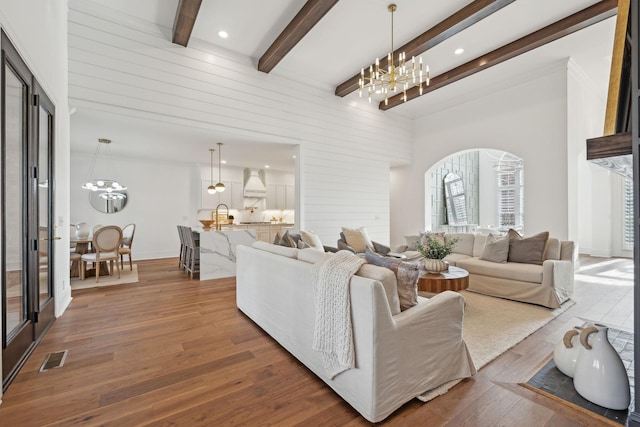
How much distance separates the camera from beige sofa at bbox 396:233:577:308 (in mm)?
3468

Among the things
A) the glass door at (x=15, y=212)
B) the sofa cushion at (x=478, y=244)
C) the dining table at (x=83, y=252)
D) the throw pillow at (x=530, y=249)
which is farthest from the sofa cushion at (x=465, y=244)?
the dining table at (x=83, y=252)

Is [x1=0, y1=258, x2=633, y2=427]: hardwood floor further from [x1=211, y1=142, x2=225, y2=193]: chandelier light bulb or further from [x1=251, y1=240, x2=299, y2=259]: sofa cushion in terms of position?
[x1=211, y1=142, x2=225, y2=193]: chandelier light bulb

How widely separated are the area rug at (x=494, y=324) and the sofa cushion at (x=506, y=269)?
33cm

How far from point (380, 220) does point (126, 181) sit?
6815mm

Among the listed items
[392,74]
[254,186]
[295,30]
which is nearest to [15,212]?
[295,30]

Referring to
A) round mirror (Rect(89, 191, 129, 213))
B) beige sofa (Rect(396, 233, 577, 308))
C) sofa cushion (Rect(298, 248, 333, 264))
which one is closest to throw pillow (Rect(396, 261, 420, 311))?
sofa cushion (Rect(298, 248, 333, 264))

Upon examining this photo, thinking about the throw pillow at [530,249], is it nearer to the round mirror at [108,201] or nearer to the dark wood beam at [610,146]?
the dark wood beam at [610,146]

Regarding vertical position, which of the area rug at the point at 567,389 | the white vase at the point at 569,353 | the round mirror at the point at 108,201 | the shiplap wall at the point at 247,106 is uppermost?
the shiplap wall at the point at 247,106

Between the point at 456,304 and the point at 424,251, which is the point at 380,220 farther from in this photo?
the point at 456,304

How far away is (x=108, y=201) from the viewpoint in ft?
23.8

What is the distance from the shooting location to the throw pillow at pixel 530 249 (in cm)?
393

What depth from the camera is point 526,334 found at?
2.74 m

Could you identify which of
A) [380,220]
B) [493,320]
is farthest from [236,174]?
[493,320]

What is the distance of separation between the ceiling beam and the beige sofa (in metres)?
3.12
